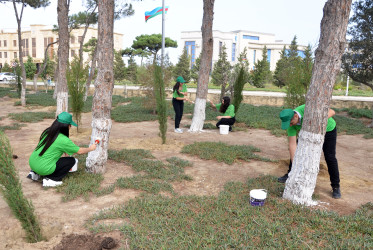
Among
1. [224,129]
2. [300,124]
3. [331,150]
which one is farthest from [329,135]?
[224,129]

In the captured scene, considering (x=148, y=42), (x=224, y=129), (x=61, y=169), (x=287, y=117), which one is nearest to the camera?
(x=287, y=117)

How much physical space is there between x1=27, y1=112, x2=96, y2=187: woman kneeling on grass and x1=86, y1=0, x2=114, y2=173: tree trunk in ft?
1.65

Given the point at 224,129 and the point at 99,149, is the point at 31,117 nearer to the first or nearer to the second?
the point at 224,129

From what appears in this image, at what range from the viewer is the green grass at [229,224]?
2.70 metres

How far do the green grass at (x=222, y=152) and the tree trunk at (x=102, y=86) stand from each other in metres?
2.04

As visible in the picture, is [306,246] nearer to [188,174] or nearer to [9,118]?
[188,174]

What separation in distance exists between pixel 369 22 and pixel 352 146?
572 centimetres

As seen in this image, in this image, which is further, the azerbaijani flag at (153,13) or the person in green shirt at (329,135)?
the azerbaijani flag at (153,13)

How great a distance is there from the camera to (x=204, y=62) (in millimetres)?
8195

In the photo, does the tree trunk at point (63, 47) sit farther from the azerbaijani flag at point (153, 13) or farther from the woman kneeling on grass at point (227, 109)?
the azerbaijani flag at point (153, 13)

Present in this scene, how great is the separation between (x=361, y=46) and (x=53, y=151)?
36.5 ft

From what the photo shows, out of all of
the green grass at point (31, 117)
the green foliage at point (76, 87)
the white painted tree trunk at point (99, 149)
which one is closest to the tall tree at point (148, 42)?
the green grass at point (31, 117)

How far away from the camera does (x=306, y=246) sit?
8.68 ft

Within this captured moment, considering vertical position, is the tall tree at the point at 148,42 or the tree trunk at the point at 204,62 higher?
the tall tree at the point at 148,42
